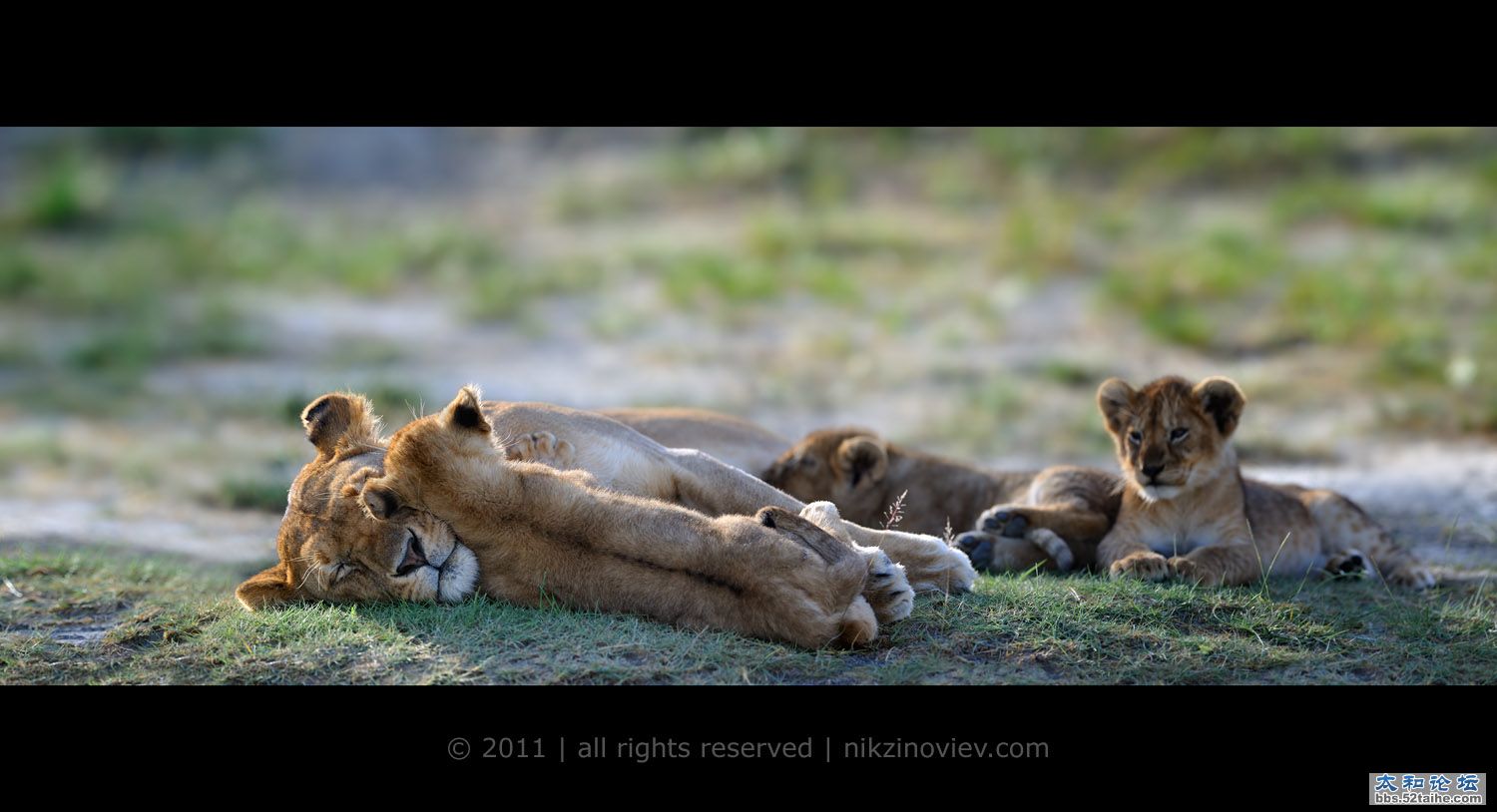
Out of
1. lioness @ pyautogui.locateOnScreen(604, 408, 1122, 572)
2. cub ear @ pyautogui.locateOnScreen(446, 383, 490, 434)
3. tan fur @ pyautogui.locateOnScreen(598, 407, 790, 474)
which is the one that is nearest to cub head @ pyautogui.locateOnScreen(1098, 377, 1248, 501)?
lioness @ pyautogui.locateOnScreen(604, 408, 1122, 572)

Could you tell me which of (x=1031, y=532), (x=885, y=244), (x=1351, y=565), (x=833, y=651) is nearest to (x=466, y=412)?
(x=833, y=651)

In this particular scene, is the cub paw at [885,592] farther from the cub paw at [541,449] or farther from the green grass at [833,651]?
the cub paw at [541,449]

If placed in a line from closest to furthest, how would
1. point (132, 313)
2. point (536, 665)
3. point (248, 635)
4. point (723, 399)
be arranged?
1. point (536, 665)
2. point (248, 635)
3. point (723, 399)
4. point (132, 313)

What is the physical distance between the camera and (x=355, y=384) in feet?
38.8

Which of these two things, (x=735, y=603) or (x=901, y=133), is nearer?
(x=735, y=603)

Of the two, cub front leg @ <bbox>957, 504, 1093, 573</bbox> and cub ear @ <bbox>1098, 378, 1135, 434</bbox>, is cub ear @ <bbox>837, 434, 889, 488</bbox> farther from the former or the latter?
cub ear @ <bbox>1098, 378, 1135, 434</bbox>

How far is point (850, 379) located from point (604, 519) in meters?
7.04

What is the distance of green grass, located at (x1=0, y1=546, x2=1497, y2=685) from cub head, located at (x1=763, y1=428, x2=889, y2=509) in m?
1.41

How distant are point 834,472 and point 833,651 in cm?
243

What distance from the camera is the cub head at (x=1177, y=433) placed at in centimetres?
666

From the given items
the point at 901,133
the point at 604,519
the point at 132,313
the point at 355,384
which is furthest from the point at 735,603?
the point at 901,133

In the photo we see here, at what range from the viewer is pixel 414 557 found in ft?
18.2

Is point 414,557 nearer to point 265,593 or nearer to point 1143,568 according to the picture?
point 265,593

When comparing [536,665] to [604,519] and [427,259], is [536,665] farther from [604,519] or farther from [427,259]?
[427,259]
